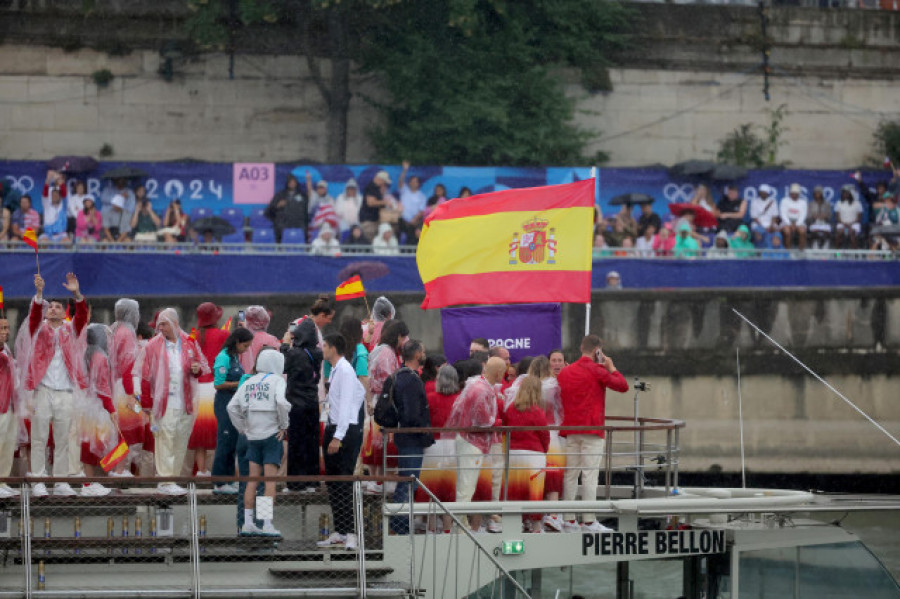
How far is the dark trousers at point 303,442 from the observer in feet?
52.3

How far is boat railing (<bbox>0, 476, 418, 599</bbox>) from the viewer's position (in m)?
14.8

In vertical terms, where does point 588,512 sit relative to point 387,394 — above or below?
below

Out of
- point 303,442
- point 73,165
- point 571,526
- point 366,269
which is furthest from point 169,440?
point 73,165

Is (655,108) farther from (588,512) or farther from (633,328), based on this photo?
(588,512)

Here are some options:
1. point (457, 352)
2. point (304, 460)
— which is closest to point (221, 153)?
point (457, 352)

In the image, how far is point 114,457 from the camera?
16391mm

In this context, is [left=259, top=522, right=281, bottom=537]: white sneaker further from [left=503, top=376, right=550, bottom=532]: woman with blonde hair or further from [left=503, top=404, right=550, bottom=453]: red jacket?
[left=503, top=404, right=550, bottom=453]: red jacket

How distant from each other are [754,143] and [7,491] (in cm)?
2555

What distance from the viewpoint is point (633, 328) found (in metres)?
28.5

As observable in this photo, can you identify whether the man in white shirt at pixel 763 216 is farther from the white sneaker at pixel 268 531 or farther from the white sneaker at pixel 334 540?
the white sneaker at pixel 268 531

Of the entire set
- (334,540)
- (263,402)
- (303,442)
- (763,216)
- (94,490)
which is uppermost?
(763,216)

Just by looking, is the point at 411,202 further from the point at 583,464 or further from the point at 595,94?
the point at 583,464

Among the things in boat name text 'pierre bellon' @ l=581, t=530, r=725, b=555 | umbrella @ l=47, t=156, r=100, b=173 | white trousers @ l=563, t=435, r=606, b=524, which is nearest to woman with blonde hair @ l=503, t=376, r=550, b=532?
white trousers @ l=563, t=435, r=606, b=524

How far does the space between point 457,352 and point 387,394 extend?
112 inches
